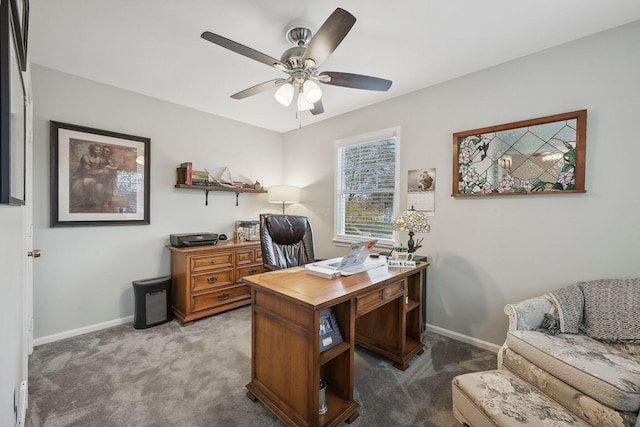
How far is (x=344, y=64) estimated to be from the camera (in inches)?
93.7

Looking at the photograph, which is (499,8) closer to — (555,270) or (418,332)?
(555,270)

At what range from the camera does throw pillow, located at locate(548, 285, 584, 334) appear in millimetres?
1763

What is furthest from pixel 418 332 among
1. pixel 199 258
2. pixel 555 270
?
pixel 199 258

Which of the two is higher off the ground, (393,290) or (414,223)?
(414,223)

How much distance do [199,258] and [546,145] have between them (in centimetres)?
347

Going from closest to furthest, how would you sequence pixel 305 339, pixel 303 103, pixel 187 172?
pixel 305 339
pixel 303 103
pixel 187 172

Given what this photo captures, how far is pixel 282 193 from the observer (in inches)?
157

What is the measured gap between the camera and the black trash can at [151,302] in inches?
110

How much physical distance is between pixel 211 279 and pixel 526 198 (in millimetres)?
3281

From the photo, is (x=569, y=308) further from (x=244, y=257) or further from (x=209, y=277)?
(x=209, y=277)

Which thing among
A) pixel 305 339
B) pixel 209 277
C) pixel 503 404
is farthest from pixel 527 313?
pixel 209 277

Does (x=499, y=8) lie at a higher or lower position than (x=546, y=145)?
higher

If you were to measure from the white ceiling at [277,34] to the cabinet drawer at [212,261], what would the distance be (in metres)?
1.89

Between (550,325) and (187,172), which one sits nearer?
(550,325)
